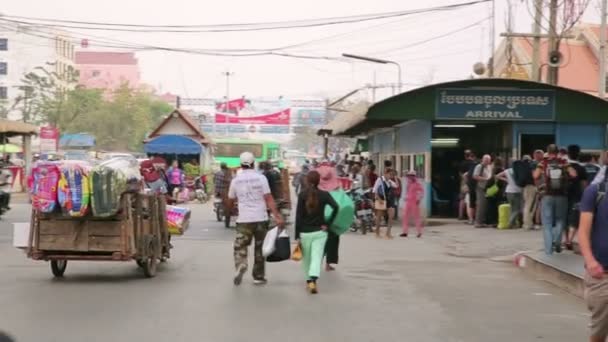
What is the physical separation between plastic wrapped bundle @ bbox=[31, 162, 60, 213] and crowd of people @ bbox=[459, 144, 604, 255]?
299 inches

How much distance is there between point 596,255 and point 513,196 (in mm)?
15030

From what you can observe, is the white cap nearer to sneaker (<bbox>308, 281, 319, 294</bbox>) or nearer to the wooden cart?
the wooden cart

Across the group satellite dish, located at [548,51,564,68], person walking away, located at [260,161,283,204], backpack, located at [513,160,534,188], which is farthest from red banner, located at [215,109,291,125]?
backpack, located at [513,160,534,188]

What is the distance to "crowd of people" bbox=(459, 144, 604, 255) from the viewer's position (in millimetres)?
14227

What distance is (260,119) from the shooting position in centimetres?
8256

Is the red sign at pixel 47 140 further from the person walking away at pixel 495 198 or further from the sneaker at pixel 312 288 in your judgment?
the sneaker at pixel 312 288

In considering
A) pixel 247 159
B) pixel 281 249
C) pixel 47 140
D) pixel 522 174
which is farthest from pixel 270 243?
pixel 47 140

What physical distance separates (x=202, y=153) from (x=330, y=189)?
1083 inches

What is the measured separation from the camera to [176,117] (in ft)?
150

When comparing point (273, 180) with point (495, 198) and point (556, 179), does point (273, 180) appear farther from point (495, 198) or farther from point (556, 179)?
point (556, 179)

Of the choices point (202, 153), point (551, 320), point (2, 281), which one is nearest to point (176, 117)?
point (202, 153)

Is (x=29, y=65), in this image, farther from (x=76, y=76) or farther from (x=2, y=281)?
(x=2, y=281)

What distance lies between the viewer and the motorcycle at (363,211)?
2203 cm

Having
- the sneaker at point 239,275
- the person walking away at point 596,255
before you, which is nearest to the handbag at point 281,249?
the sneaker at point 239,275
